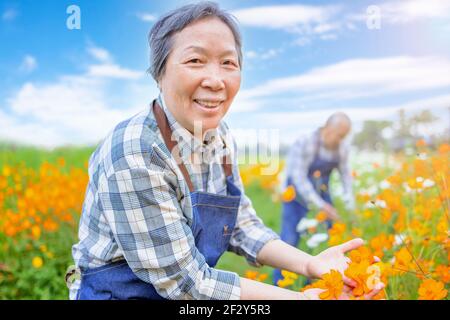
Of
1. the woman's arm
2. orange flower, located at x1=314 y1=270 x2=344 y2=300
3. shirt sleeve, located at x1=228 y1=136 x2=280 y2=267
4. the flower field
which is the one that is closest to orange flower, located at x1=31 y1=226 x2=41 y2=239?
the flower field

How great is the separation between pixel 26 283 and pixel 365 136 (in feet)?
6.69

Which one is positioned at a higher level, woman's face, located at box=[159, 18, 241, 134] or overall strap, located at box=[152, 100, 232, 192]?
woman's face, located at box=[159, 18, 241, 134]

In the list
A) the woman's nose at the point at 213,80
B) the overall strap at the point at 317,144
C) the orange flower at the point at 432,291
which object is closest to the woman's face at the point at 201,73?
the woman's nose at the point at 213,80

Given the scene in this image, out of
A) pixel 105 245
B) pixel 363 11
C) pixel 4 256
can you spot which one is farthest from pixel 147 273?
pixel 4 256

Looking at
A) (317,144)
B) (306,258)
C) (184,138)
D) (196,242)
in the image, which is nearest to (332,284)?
(306,258)

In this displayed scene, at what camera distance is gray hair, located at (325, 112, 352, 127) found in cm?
261

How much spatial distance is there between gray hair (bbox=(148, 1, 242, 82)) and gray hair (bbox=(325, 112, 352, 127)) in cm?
138

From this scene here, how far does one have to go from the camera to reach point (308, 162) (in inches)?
108

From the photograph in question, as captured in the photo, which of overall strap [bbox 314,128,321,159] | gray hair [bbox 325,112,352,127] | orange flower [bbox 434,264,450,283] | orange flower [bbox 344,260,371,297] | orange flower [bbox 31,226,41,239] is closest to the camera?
orange flower [bbox 344,260,371,297]

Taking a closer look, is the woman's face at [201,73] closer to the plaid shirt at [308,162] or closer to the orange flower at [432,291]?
the orange flower at [432,291]

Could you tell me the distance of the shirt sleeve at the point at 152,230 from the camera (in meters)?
1.18

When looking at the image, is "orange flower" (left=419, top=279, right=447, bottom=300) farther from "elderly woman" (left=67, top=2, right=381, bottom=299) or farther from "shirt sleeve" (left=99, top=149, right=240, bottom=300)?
"shirt sleeve" (left=99, top=149, right=240, bottom=300)

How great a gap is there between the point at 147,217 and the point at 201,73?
1.19 feet

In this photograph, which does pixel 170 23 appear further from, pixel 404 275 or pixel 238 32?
pixel 404 275
